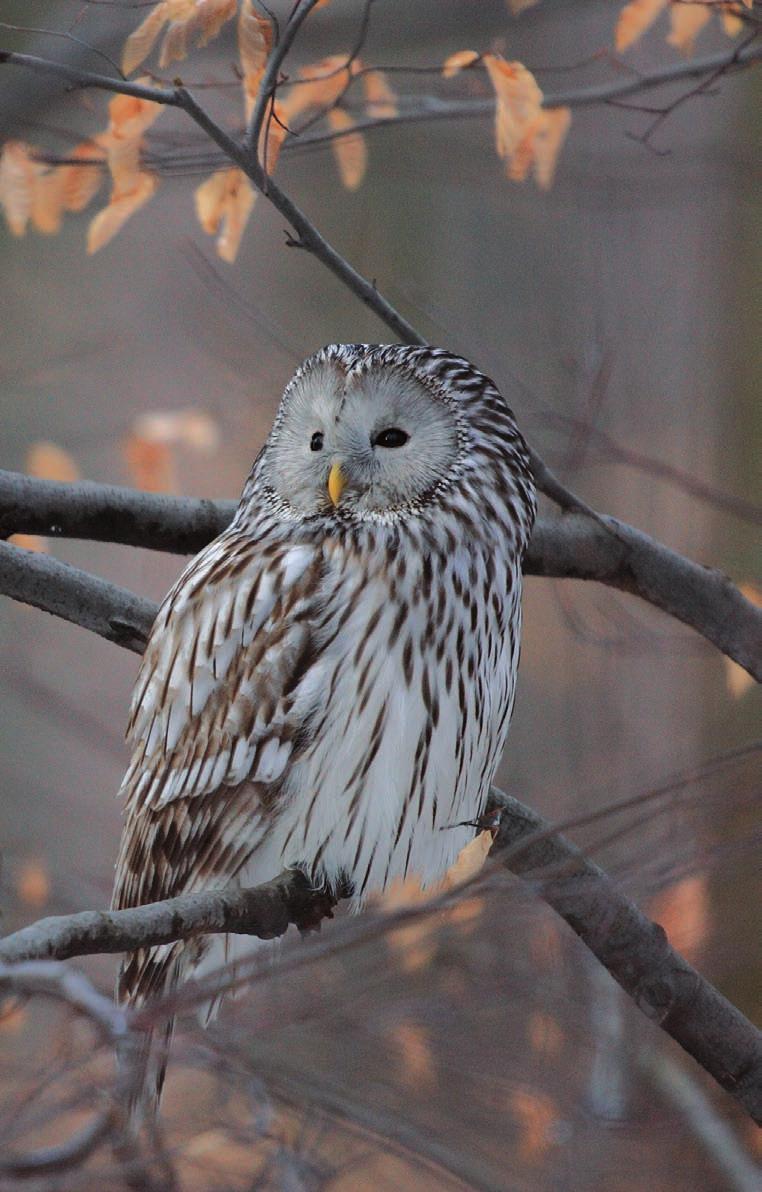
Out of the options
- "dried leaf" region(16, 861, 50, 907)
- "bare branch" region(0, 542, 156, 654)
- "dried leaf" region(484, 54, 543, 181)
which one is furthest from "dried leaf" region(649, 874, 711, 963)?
"dried leaf" region(16, 861, 50, 907)

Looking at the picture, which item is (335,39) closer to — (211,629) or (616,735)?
(211,629)

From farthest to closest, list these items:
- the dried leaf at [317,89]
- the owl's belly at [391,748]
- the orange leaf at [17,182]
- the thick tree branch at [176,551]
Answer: the dried leaf at [317,89]
the orange leaf at [17,182]
the thick tree branch at [176,551]
the owl's belly at [391,748]

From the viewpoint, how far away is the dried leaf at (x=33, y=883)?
3176mm

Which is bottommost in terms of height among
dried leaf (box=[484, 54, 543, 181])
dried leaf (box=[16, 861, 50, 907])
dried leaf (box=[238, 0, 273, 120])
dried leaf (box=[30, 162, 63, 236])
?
dried leaf (box=[16, 861, 50, 907])

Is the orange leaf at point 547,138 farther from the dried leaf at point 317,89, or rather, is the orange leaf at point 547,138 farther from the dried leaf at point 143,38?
the dried leaf at point 143,38

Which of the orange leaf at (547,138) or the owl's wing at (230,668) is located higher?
the orange leaf at (547,138)

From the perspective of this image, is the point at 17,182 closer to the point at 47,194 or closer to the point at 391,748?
the point at 47,194

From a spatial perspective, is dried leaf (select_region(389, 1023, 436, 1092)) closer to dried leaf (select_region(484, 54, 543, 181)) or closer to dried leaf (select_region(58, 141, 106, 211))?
dried leaf (select_region(484, 54, 543, 181))

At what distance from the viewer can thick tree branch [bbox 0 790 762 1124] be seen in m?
1.55

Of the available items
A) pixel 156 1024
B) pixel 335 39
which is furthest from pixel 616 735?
pixel 156 1024

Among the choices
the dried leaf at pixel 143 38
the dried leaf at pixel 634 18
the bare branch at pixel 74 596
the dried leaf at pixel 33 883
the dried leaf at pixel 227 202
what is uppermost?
the dried leaf at pixel 634 18

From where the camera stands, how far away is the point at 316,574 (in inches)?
81.2

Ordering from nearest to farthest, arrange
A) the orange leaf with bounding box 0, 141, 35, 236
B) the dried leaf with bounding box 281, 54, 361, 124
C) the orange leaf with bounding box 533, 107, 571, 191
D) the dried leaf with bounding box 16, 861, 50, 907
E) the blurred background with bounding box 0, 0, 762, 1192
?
the blurred background with bounding box 0, 0, 762, 1192 → the orange leaf with bounding box 0, 141, 35, 236 → the dried leaf with bounding box 281, 54, 361, 124 → the orange leaf with bounding box 533, 107, 571, 191 → the dried leaf with bounding box 16, 861, 50, 907

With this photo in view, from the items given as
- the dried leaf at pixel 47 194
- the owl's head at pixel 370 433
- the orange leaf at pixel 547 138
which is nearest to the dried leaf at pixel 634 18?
the orange leaf at pixel 547 138
